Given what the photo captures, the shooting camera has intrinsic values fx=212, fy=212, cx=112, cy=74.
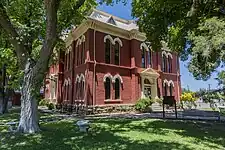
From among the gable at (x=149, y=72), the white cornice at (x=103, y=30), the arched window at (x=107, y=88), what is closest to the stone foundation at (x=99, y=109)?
the arched window at (x=107, y=88)

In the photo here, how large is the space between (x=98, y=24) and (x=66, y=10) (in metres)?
6.86

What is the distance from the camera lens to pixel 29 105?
9.22 meters

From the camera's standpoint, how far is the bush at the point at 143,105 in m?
21.9

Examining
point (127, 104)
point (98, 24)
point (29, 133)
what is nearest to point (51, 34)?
point (29, 133)

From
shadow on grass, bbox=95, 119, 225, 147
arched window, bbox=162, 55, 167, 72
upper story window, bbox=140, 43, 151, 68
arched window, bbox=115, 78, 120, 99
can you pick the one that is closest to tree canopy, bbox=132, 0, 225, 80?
shadow on grass, bbox=95, 119, 225, 147

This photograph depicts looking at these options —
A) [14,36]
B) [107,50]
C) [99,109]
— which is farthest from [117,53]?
[14,36]

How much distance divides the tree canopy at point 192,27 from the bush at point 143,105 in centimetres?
865

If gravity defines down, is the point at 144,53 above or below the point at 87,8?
below

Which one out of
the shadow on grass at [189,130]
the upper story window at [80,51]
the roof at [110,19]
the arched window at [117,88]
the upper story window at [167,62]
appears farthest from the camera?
the upper story window at [167,62]

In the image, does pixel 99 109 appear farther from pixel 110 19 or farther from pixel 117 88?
pixel 110 19

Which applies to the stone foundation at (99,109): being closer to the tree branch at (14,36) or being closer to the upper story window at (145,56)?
the upper story window at (145,56)

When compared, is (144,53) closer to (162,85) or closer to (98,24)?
(162,85)

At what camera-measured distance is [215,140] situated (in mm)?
8531

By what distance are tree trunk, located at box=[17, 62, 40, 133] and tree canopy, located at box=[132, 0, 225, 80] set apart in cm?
729
